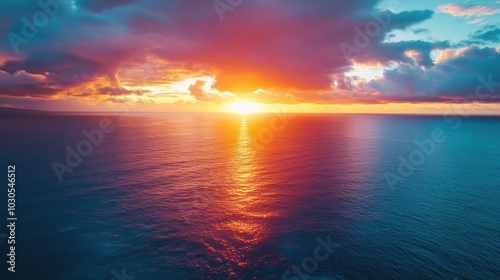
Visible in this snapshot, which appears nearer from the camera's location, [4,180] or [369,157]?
[4,180]

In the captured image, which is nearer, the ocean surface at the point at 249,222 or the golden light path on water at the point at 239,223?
the ocean surface at the point at 249,222

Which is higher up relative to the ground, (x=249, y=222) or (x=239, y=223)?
(x=249, y=222)

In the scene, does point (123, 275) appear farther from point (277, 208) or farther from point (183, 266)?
point (277, 208)

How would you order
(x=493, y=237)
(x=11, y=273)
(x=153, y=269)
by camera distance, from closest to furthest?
1. (x=11, y=273)
2. (x=153, y=269)
3. (x=493, y=237)

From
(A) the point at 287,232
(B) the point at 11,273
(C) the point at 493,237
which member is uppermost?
(C) the point at 493,237

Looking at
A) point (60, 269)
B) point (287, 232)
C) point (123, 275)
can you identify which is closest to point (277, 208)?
point (287, 232)

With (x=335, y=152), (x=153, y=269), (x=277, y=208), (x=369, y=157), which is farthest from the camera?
(x=335, y=152)

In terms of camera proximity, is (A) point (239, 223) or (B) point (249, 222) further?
(B) point (249, 222)

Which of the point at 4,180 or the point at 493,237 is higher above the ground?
the point at 493,237

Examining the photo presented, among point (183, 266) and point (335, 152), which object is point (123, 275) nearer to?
point (183, 266)

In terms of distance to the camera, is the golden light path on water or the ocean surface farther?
the golden light path on water
